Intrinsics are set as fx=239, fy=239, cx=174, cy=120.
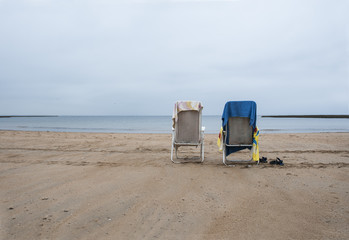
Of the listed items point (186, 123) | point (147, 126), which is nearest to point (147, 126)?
point (147, 126)

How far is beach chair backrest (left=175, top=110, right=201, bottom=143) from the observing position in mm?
5789

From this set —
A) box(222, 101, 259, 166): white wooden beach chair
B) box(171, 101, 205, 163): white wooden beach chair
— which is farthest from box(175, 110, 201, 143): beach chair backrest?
box(222, 101, 259, 166): white wooden beach chair

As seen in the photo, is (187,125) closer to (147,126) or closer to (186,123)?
(186,123)

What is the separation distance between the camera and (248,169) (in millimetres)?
4941

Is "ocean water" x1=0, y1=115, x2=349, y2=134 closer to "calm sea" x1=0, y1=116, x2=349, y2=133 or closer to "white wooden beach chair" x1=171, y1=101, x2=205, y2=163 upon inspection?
"calm sea" x1=0, y1=116, x2=349, y2=133

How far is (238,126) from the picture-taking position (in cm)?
547

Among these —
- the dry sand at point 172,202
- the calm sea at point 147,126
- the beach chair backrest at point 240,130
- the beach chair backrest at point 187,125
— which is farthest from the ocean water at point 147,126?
the dry sand at point 172,202

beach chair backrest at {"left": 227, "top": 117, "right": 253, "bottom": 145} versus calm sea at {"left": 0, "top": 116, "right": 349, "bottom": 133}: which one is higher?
A: beach chair backrest at {"left": 227, "top": 117, "right": 253, "bottom": 145}

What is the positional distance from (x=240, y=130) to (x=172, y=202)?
3.03m

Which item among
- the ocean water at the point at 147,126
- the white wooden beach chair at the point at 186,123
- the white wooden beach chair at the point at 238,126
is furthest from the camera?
the ocean water at the point at 147,126

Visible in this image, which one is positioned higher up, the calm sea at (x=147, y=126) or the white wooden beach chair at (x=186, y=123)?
the white wooden beach chair at (x=186, y=123)

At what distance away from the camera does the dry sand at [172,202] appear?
225 centimetres

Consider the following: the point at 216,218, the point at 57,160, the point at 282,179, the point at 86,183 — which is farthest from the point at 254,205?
the point at 57,160

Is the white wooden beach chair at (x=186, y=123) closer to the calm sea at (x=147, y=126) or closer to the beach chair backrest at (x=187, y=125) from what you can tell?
the beach chair backrest at (x=187, y=125)
